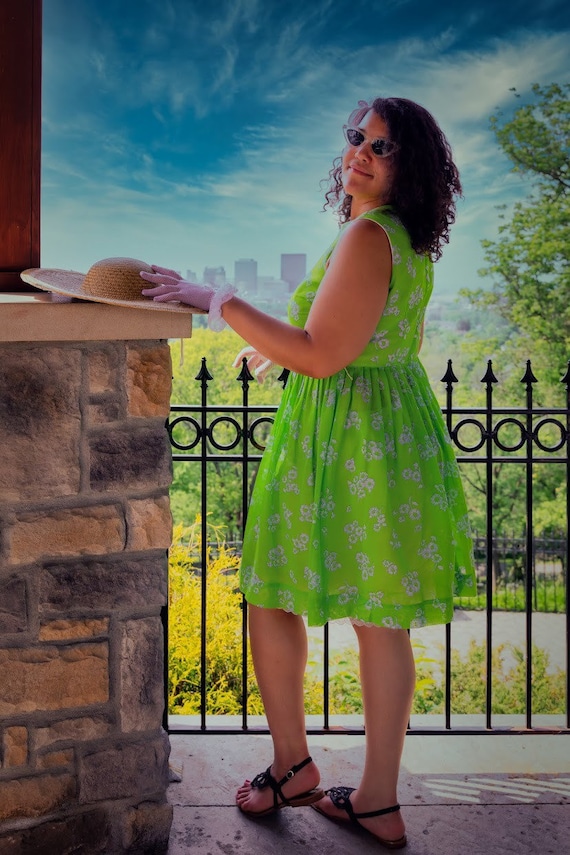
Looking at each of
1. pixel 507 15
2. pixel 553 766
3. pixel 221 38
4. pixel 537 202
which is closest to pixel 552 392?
pixel 537 202

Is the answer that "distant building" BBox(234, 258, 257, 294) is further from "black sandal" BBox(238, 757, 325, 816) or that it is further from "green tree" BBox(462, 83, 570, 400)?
"black sandal" BBox(238, 757, 325, 816)

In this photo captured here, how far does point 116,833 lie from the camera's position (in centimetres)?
161

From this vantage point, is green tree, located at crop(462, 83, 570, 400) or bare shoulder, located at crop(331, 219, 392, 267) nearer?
bare shoulder, located at crop(331, 219, 392, 267)

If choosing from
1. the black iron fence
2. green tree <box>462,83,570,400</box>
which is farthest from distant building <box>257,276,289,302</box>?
green tree <box>462,83,570,400</box>

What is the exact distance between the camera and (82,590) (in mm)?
1551

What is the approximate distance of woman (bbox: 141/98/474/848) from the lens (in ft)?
5.06

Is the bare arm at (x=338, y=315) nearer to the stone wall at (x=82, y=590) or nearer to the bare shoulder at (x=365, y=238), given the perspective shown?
the bare shoulder at (x=365, y=238)

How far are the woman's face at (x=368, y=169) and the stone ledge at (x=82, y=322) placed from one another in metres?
0.41

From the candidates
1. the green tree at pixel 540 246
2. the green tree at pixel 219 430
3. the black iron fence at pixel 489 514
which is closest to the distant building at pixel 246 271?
the green tree at pixel 219 430

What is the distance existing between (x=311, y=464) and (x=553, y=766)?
1.04m

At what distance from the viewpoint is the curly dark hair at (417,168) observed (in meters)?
1.60

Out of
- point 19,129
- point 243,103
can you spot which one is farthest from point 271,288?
point 19,129

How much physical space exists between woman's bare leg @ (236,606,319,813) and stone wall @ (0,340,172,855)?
221mm

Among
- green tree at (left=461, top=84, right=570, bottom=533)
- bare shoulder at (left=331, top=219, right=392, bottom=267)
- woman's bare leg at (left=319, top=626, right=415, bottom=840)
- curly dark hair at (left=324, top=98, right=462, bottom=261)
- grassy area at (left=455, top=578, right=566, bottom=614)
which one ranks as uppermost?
green tree at (left=461, top=84, right=570, bottom=533)
